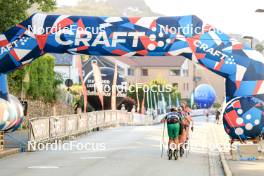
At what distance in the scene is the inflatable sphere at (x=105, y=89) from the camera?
2485 inches

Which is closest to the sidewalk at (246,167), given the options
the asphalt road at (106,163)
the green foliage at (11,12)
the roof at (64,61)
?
the asphalt road at (106,163)

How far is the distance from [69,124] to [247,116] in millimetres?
12367

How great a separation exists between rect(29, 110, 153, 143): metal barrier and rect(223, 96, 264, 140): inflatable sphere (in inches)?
291

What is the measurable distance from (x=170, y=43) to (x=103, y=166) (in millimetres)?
4656

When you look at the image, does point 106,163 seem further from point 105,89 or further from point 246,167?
point 105,89

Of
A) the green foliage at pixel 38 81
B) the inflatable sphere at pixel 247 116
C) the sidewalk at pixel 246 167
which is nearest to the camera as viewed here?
the sidewalk at pixel 246 167

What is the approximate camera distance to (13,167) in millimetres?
17578

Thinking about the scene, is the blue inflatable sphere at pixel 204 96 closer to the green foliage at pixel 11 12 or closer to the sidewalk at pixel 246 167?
the green foliage at pixel 11 12

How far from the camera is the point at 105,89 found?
65.1 metres

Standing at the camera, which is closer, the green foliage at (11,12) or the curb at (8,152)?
the curb at (8,152)

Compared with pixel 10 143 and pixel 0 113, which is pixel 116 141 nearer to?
pixel 10 143

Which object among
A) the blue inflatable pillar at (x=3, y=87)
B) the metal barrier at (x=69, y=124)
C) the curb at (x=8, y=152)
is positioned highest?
the blue inflatable pillar at (x=3, y=87)

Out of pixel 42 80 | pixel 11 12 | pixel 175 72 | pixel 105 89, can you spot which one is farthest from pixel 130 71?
pixel 11 12

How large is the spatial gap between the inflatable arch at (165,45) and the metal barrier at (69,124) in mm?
3390
